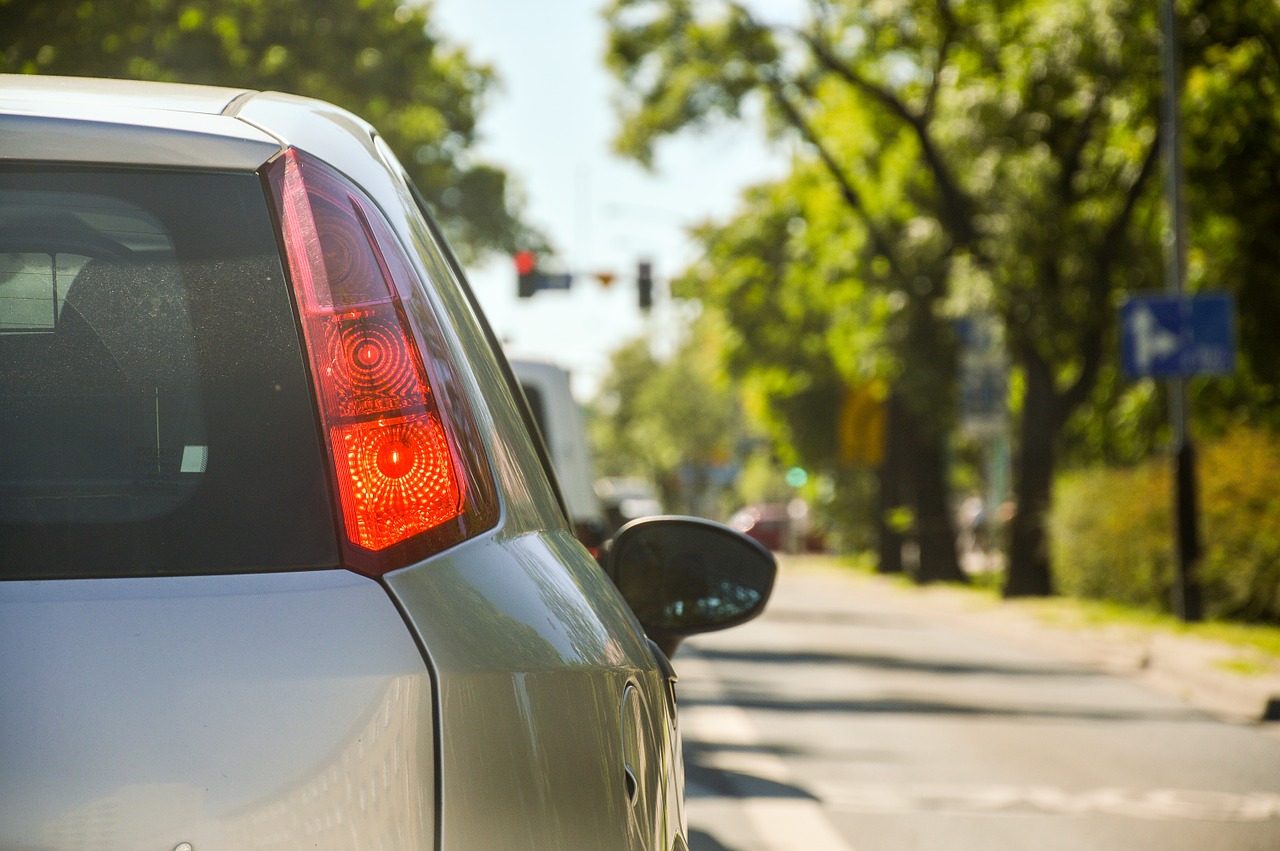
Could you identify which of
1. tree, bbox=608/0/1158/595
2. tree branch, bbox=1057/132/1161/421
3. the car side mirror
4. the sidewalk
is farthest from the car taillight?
tree branch, bbox=1057/132/1161/421

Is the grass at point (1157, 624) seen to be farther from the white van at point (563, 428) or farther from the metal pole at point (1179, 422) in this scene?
the white van at point (563, 428)

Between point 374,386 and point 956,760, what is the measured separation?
290 inches

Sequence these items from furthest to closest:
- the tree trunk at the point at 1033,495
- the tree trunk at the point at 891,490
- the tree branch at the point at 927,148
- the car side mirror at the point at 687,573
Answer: the tree trunk at the point at 891,490 < the tree branch at the point at 927,148 < the tree trunk at the point at 1033,495 < the car side mirror at the point at 687,573

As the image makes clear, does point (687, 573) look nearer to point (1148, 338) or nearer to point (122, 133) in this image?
point (122, 133)

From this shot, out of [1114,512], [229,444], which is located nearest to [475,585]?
[229,444]

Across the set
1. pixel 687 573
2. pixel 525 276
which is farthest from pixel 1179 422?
pixel 687 573

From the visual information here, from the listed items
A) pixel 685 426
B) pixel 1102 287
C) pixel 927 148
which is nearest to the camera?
pixel 1102 287

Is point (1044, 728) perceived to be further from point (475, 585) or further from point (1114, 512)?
point (1114, 512)

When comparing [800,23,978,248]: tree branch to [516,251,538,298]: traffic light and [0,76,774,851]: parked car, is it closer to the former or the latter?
[516,251,538,298]: traffic light

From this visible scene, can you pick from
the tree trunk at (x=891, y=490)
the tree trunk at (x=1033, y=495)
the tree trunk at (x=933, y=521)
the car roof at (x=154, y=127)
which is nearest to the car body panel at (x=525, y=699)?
the car roof at (x=154, y=127)

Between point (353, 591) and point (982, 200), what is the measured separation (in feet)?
74.4

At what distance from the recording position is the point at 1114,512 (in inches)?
805

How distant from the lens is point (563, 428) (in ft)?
32.7

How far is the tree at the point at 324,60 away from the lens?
12.8 metres
